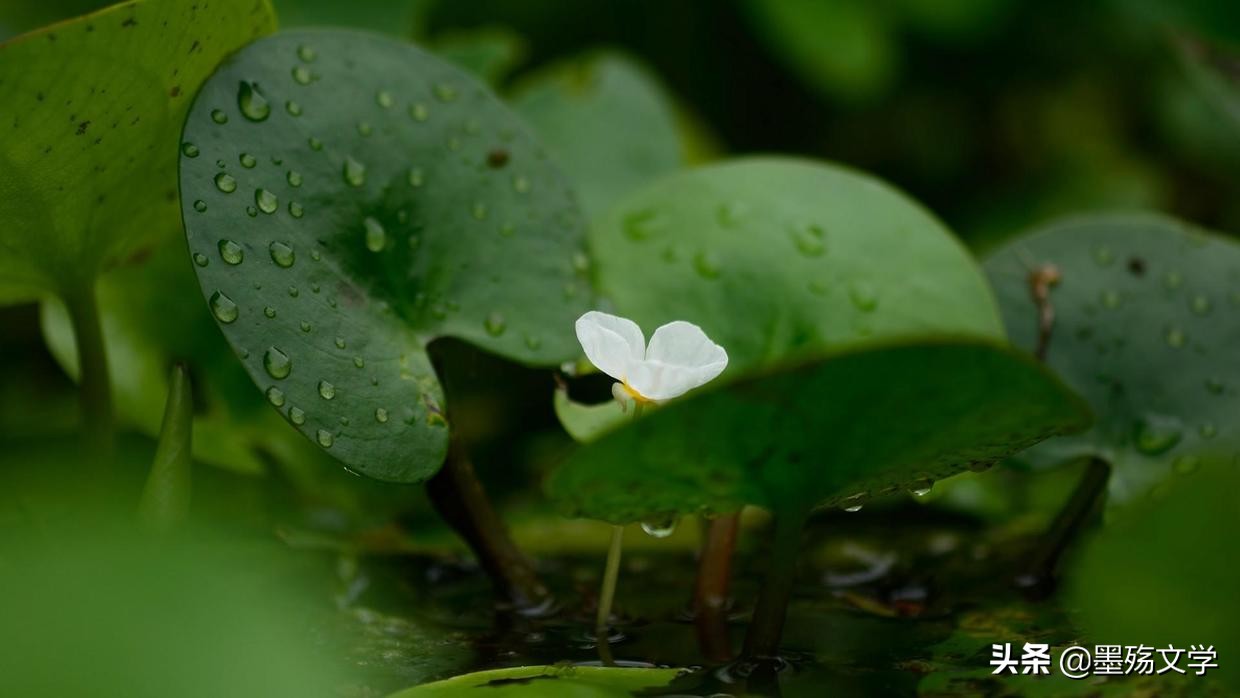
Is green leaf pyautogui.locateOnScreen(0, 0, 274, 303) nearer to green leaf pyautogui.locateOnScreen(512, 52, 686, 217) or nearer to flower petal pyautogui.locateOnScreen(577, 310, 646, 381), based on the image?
flower petal pyautogui.locateOnScreen(577, 310, 646, 381)

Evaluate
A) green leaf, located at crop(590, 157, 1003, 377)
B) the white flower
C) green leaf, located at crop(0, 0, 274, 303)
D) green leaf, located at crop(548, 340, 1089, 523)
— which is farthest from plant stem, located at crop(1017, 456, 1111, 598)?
green leaf, located at crop(0, 0, 274, 303)

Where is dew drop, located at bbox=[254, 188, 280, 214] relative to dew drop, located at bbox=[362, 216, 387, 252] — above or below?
below

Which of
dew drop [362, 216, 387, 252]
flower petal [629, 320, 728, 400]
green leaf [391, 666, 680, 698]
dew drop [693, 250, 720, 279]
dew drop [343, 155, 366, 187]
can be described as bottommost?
green leaf [391, 666, 680, 698]

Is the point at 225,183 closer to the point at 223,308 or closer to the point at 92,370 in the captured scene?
the point at 223,308

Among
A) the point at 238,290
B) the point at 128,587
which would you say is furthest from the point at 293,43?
the point at 128,587

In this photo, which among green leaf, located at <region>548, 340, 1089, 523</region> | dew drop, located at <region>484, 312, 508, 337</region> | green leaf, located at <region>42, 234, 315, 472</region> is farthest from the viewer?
green leaf, located at <region>42, 234, 315, 472</region>

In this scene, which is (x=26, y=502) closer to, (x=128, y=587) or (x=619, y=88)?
(x=128, y=587)

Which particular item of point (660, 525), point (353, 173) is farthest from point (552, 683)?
point (353, 173)
